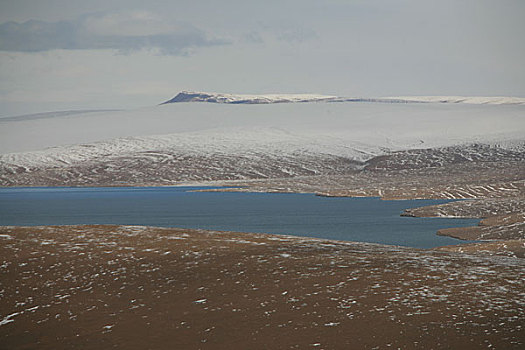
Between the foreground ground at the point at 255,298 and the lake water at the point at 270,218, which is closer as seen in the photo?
the foreground ground at the point at 255,298

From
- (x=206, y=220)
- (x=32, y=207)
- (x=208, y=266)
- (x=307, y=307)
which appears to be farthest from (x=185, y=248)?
(x=32, y=207)

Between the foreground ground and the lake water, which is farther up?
the foreground ground

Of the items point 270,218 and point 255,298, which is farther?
point 270,218

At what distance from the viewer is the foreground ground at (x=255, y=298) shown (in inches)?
746

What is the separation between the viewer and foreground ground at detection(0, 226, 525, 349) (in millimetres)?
18953

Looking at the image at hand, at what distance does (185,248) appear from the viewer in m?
33.7

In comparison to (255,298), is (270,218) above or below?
below

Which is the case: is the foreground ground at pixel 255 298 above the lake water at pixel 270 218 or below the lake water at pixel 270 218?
above

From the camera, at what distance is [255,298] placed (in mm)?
23047

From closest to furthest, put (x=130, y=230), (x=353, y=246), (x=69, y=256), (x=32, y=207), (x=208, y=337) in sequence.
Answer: (x=208, y=337), (x=69, y=256), (x=353, y=246), (x=130, y=230), (x=32, y=207)

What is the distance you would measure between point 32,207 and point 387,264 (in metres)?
105

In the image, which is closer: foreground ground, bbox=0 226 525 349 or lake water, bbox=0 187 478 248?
foreground ground, bbox=0 226 525 349

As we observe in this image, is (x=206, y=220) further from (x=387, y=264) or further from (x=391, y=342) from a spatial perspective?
(x=391, y=342)

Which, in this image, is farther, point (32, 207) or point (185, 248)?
point (32, 207)
